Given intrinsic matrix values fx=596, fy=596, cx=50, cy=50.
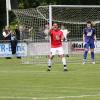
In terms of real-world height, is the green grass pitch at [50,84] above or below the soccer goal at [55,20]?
below

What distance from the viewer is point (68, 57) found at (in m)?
32.0

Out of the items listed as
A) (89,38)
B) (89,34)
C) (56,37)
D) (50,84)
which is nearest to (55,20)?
(89,38)

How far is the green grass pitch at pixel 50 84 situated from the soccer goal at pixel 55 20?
6.23 m

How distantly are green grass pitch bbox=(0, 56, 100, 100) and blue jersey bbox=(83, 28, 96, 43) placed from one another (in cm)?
375

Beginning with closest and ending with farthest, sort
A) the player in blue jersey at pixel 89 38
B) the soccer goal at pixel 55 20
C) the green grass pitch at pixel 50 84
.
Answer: the green grass pitch at pixel 50 84
the player in blue jersey at pixel 89 38
the soccer goal at pixel 55 20

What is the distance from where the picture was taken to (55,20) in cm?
3356

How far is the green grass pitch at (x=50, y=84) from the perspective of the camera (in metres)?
15.1

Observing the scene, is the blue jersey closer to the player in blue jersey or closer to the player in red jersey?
the player in blue jersey

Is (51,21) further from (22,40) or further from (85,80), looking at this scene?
(85,80)

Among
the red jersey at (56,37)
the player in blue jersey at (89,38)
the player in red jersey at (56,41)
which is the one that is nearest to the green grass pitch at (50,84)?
the player in red jersey at (56,41)

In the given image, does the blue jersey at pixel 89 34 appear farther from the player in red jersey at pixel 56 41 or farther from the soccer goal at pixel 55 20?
the player in red jersey at pixel 56 41

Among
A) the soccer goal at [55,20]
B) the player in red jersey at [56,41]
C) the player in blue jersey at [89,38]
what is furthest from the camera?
the soccer goal at [55,20]

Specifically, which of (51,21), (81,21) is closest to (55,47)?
(51,21)

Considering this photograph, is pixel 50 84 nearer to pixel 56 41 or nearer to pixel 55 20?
pixel 56 41
